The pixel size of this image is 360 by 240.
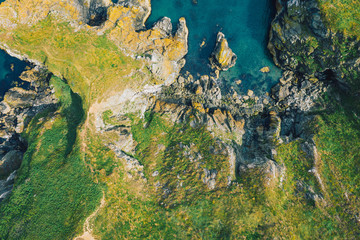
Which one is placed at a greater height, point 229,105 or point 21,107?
point 229,105

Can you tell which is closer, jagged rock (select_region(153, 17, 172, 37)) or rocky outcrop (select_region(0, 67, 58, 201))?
rocky outcrop (select_region(0, 67, 58, 201))

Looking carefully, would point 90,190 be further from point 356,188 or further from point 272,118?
point 356,188

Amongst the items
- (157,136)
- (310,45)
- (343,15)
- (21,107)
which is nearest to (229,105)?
(157,136)

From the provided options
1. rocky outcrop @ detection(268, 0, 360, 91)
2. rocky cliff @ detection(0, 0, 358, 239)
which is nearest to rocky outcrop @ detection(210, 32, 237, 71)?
rocky cliff @ detection(0, 0, 358, 239)

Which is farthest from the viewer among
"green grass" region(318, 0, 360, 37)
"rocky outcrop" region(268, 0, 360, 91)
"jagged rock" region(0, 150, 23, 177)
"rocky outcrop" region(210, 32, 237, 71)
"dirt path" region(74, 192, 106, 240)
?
"rocky outcrop" region(210, 32, 237, 71)

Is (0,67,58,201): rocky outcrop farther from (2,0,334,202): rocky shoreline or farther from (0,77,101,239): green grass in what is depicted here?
(0,77,101,239): green grass

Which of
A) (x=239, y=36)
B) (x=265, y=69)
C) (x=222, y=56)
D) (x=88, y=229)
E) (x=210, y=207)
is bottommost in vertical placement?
(x=88, y=229)

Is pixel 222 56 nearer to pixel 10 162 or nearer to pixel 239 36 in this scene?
pixel 239 36
